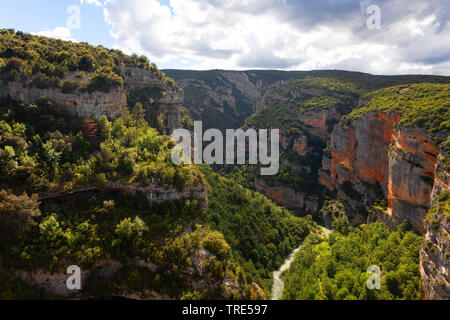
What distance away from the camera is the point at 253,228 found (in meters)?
47.5

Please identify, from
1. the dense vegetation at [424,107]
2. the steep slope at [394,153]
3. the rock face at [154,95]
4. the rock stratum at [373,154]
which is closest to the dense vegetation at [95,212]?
the rock face at [154,95]

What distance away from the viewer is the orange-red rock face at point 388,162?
40219mm

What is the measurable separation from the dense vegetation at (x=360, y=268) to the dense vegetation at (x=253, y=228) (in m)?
5.12

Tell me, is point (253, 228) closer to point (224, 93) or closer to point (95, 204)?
point (95, 204)

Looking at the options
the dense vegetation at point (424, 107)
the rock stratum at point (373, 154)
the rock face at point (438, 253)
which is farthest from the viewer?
the dense vegetation at point (424, 107)

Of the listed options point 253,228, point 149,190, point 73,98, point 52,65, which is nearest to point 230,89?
point 253,228

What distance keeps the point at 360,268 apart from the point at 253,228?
1823 cm

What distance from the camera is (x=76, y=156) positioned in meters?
33.3

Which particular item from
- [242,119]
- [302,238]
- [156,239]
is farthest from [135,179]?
[242,119]

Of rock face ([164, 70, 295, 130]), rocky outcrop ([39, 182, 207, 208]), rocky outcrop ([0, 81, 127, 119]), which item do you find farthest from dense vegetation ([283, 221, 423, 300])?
rock face ([164, 70, 295, 130])

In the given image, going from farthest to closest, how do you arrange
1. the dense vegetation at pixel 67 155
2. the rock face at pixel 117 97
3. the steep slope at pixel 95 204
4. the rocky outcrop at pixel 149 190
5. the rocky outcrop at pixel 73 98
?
the rock face at pixel 117 97 < the rocky outcrop at pixel 73 98 < the rocky outcrop at pixel 149 190 < the dense vegetation at pixel 67 155 < the steep slope at pixel 95 204

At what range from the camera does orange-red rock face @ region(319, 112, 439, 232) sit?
4022cm

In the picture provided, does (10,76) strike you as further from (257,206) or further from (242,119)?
(242,119)

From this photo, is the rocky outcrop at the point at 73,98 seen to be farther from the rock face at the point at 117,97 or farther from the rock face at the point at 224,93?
the rock face at the point at 224,93
